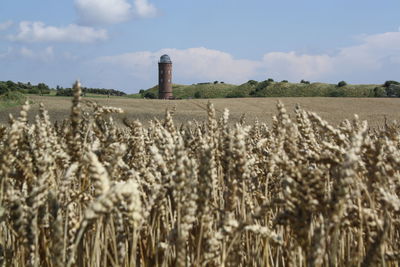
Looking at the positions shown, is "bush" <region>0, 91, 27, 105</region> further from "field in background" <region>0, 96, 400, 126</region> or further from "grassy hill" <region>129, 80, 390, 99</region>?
"grassy hill" <region>129, 80, 390, 99</region>

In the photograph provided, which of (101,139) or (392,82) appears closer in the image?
(101,139)

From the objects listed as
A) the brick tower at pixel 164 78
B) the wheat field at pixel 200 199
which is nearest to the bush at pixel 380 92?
the brick tower at pixel 164 78

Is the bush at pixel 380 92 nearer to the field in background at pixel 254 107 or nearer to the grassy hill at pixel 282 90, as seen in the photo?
the grassy hill at pixel 282 90

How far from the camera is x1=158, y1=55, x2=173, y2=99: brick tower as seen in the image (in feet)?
234

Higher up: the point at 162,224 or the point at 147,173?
the point at 147,173

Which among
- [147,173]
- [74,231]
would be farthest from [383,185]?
[74,231]

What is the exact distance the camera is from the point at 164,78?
240 feet

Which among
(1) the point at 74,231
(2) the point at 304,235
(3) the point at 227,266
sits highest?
(2) the point at 304,235

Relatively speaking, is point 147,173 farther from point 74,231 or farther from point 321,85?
point 321,85

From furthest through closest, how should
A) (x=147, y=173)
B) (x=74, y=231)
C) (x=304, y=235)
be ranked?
(x=147, y=173), (x=74, y=231), (x=304, y=235)

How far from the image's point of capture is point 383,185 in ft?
6.10

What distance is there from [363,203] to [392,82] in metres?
62.1

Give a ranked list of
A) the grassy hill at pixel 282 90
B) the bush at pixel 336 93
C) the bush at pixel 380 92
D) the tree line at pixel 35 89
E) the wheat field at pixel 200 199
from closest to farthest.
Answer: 1. the wheat field at pixel 200 199
2. the tree line at pixel 35 89
3. the bush at pixel 380 92
4. the grassy hill at pixel 282 90
5. the bush at pixel 336 93

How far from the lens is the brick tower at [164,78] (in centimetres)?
7131
